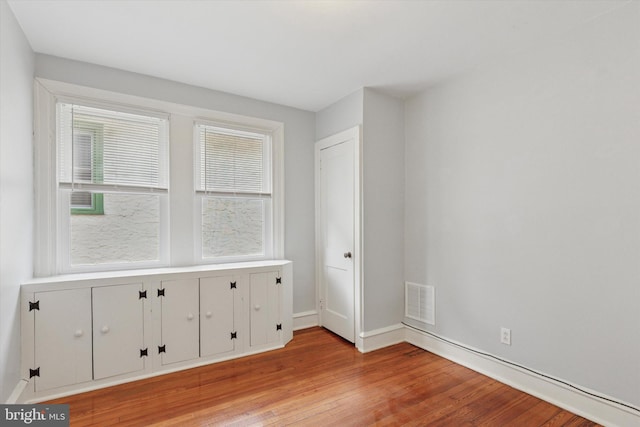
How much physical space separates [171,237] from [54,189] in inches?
37.8

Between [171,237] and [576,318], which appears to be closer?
[576,318]

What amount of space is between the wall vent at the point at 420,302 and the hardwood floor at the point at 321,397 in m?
0.38

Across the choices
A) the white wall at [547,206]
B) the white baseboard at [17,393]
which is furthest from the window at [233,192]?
the white wall at [547,206]

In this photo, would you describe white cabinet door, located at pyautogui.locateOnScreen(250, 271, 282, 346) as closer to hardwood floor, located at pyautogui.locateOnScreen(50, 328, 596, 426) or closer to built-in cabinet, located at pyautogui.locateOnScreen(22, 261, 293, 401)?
built-in cabinet, located at pyautogui.locateOnScreen(22, 261, 293, 401)

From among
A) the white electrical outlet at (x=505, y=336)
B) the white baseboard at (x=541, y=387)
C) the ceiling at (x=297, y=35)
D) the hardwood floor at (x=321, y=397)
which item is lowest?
the hardwood floor at (x=321, y=397)

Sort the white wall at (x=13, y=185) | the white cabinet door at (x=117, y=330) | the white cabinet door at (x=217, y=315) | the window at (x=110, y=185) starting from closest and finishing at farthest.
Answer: the white wall at (x=13, y=185), the white cabinet door at (x=117, y=330), the window at (x=110, y=185), the white cabinet door at (x=217, y=315)

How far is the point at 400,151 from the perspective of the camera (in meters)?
3.32

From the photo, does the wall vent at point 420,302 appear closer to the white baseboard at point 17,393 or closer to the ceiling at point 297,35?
the ceiling at point 297,35

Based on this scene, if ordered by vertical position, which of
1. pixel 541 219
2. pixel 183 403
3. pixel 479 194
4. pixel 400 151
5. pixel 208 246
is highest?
pixel 400 151

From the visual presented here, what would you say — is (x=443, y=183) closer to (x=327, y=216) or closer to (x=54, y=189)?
(x=327, y=216)

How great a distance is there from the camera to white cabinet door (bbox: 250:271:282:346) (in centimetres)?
301

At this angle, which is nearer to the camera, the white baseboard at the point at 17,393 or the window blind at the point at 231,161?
the white baseboard at the point at 17,393

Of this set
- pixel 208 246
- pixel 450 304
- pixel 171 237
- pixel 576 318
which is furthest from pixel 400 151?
pixel 171 237

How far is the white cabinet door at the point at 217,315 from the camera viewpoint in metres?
2.77
